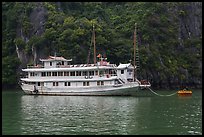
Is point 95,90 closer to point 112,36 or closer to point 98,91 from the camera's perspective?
point 98,91

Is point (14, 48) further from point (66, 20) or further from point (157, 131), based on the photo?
point (157, 131)

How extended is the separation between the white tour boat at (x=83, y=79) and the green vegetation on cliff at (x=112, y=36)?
11.1m

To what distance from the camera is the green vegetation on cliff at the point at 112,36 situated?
62688mm

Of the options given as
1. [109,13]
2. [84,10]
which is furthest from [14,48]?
[109,13]

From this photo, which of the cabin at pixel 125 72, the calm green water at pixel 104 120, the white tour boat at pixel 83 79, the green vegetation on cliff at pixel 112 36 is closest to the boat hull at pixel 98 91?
the white tour boat at pixel 83 79

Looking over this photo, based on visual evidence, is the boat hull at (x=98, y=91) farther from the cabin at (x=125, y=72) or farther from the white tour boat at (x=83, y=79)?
the cabin at (x=125, y=72)

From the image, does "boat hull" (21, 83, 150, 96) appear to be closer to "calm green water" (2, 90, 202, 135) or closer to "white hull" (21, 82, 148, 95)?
"white hull" (21, 82, 148, 95)

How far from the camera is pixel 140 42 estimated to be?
67.9 m

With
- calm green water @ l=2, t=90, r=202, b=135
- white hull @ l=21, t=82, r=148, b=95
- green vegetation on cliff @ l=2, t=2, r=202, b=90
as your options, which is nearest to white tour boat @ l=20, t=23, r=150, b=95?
white hull @ l=21, t=82, r=148, b=95

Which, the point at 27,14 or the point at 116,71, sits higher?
the point at 27,14

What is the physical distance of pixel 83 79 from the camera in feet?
155

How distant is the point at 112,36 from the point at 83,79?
20.5 meters

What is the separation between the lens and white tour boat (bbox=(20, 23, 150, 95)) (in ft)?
152

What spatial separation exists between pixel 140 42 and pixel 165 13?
35.6 feet
